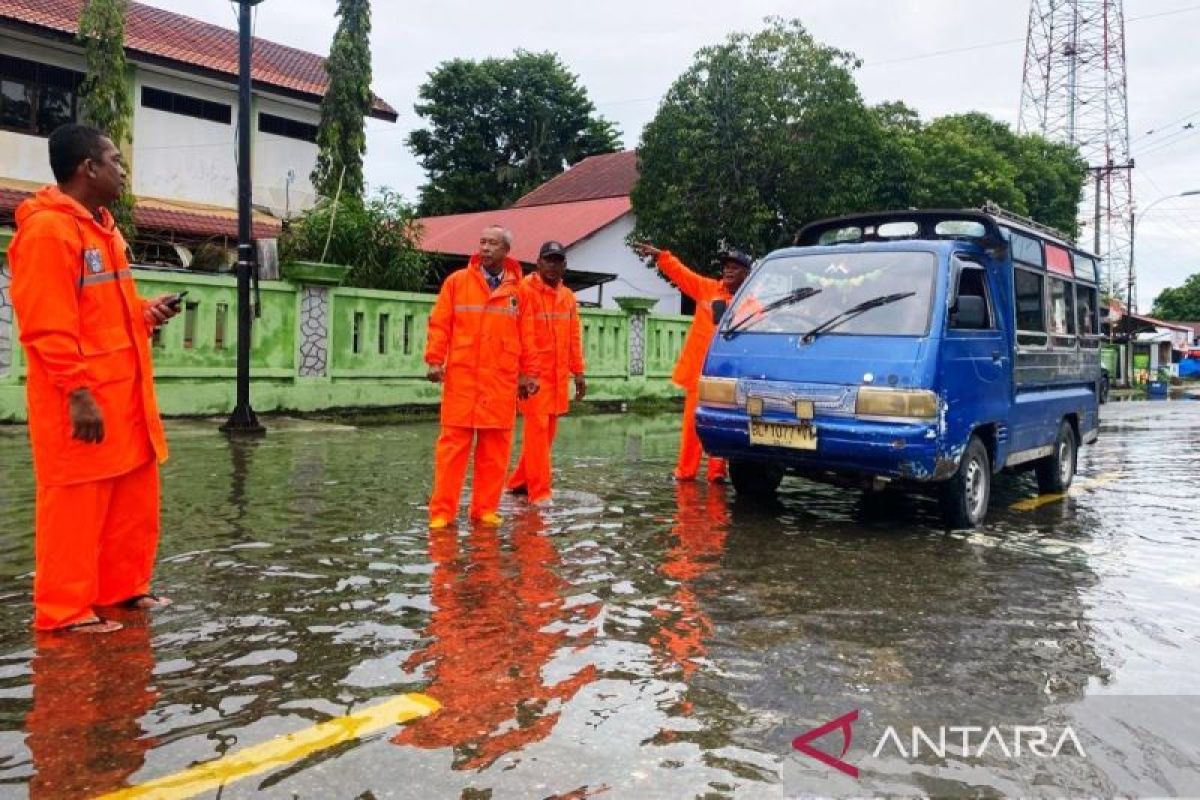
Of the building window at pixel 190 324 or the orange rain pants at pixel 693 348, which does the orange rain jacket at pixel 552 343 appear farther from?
Result: the building window at pixel 190 324

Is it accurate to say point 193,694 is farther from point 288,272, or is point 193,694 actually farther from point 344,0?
point 344,0

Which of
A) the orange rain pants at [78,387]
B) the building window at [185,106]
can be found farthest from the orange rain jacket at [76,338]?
the building window at [185,106]

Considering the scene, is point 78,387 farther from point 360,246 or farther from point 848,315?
point 360,246

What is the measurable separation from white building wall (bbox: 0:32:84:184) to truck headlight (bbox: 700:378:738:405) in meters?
16.1

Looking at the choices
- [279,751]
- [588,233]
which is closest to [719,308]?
[279,751]

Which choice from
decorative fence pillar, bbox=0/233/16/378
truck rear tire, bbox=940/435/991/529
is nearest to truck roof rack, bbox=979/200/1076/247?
truck rear tire, bbox=940/435/991/529

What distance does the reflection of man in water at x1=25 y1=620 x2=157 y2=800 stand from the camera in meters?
2.59

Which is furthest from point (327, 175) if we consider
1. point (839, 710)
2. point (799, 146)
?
point (839, 710)

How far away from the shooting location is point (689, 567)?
517cm

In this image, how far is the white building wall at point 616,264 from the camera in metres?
28.4

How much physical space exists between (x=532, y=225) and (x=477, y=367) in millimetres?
25554

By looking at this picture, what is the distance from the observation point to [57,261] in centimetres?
362

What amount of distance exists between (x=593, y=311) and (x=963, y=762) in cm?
1425

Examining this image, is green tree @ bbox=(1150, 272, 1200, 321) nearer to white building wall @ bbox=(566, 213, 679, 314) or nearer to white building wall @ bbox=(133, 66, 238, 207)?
white building wall @ bbox=(566, 213, 679, 314)
